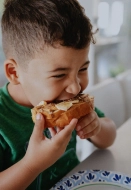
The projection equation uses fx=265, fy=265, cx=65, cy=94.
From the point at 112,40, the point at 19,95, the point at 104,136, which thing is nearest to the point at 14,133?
the point at 19,95

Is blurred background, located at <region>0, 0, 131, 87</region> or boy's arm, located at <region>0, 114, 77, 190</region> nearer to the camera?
boy's arm, located at <region>0, 114, 77, 190</region>

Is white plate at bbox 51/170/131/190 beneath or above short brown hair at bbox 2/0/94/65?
beneath

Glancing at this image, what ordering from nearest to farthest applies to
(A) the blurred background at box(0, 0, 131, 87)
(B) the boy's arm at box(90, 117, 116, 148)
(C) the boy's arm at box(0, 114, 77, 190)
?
(C) the boy's arm at box(0, 114, 77, 190) < (B) the boy's arm at box(90, 117, 116, 148) < (A) the blurred background at box(0, 0, 131, 87)

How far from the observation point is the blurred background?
340 centimetres

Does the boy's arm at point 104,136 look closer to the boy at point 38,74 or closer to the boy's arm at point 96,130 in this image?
the boy's arm at point 96,130

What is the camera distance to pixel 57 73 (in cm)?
67

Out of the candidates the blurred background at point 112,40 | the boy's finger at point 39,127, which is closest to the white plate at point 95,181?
the boy's finger at point 39,127

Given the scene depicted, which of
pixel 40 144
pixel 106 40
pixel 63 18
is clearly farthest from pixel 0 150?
pixel 106 40

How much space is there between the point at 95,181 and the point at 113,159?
144 millimetres

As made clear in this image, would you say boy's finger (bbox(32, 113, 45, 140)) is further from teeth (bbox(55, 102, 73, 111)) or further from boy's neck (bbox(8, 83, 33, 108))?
boy's neck (bbox(8, 83, 33, 108))

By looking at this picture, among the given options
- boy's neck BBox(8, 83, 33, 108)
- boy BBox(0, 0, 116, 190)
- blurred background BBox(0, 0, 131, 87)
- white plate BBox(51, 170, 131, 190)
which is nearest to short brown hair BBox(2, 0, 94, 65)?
boy BBox(0, 0, 116, 190)

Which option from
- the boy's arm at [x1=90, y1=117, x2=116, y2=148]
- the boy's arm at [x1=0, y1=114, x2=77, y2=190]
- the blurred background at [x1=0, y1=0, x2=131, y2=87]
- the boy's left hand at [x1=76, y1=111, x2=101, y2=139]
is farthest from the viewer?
the blurred background at [x1=0, y1=0, x2=131, y2=87]

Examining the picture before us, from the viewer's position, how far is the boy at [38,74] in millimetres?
651

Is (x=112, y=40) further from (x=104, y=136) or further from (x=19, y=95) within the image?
(x=19, y=95)
